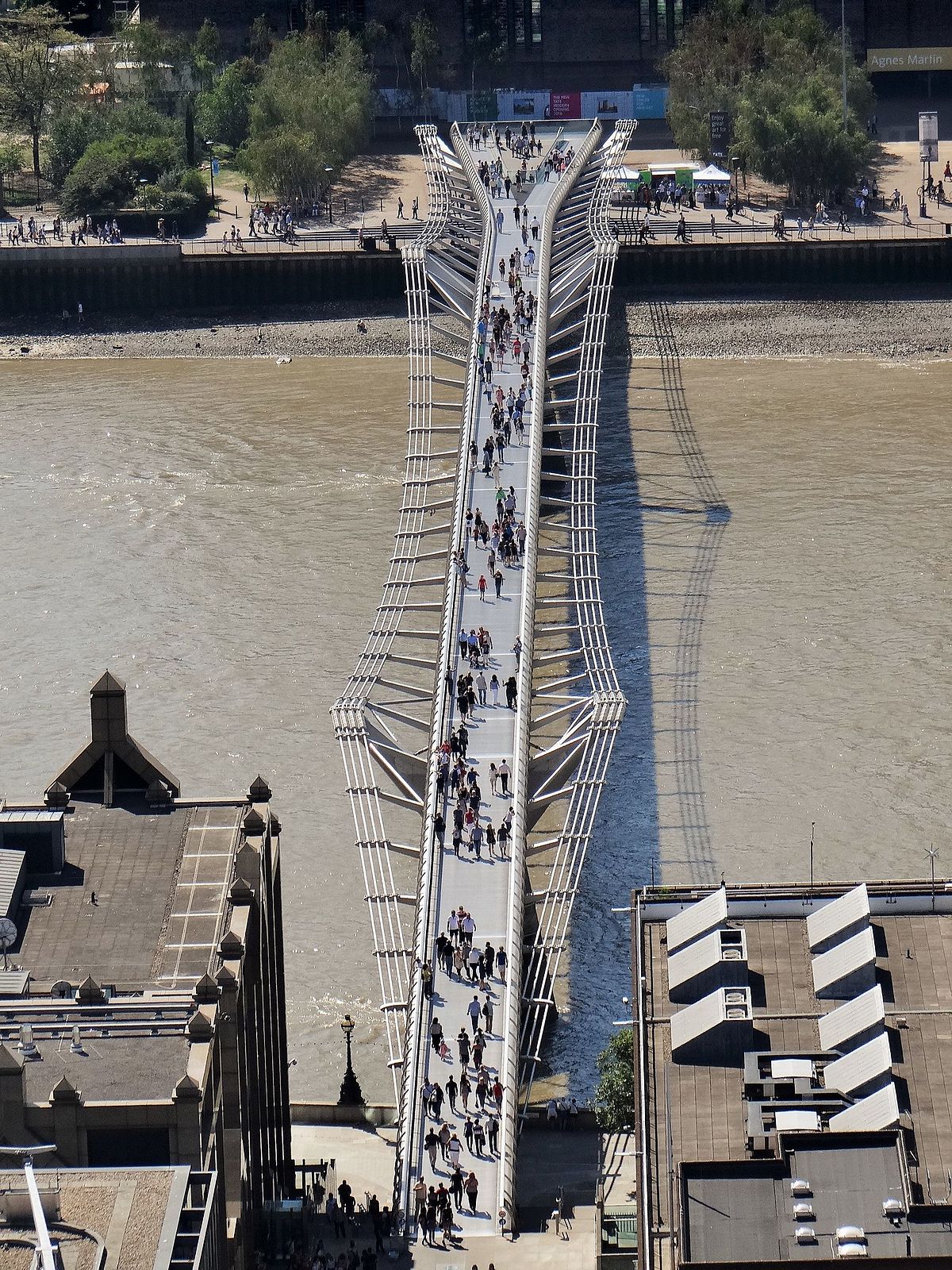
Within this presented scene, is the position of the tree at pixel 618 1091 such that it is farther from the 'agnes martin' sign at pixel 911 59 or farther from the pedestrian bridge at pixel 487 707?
the 'agnes martin' sign at pixel 911 59

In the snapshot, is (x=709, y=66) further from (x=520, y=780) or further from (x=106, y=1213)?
(x=106, y=1213)

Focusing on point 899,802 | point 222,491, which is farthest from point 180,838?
point 222,491

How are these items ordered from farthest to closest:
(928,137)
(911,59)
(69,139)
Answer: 1. (911,59)
2. (69,139)
3. (928,137)

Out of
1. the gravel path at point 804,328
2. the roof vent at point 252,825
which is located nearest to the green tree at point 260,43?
the gravel path at point 804,328

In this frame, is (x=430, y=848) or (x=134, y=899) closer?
(x=134, y=899)

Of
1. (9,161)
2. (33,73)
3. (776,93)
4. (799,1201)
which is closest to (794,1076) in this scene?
(799,1201)

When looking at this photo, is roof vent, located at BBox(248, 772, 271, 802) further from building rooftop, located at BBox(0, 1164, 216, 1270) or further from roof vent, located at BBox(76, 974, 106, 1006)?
building rooftop, located at BBox(0, 1164, 216, 1270)
